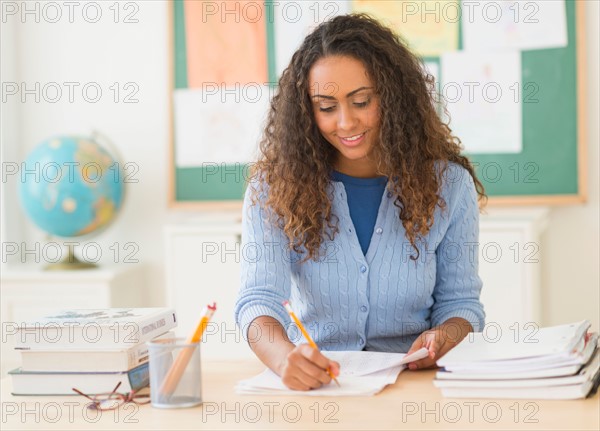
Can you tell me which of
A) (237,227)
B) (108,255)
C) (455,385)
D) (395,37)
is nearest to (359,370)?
(455,385)

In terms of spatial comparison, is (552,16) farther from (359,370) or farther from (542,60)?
(359,370)

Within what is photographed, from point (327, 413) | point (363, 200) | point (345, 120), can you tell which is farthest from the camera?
point (363, 200)

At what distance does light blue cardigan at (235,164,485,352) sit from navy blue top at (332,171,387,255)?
24 millimetres

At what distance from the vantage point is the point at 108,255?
366cm

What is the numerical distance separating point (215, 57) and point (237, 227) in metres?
0.71

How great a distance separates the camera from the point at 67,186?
3.26 metres

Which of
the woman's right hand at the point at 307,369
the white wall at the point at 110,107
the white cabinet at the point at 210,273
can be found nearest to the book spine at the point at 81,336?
the woman's right hand at the point at 307,369

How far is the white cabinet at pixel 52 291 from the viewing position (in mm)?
3293

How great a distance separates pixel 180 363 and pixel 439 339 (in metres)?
0.54

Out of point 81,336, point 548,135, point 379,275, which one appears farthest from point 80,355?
point 548,135

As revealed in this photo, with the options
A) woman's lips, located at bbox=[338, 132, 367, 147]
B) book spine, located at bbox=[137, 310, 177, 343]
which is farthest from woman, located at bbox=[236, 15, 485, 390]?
book spine, located at bbox=[137, 310, 177, 343]

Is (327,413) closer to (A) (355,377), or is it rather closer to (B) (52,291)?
(A) (355,377)

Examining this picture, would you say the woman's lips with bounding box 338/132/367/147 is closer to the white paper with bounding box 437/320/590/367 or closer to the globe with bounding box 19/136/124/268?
the white paper with bounding box 437/320/590/367

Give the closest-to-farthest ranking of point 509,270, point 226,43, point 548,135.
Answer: point 509,270 → point 548,135 → point 226,43
